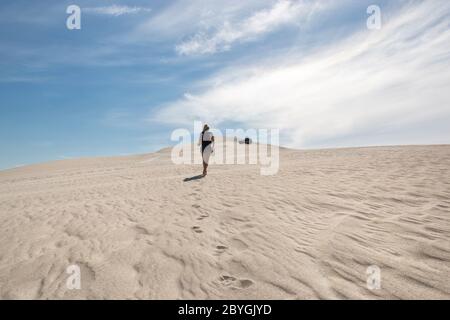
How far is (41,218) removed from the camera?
20.8 feet

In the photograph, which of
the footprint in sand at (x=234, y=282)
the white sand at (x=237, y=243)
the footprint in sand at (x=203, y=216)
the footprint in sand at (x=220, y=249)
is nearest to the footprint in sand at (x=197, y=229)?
the white sand at (x=237, y=243)

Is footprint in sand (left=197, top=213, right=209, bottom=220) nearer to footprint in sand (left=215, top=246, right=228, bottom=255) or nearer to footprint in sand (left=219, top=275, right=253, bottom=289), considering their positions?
footprint in sand (left=215, top=246, right=228, bottom=255)

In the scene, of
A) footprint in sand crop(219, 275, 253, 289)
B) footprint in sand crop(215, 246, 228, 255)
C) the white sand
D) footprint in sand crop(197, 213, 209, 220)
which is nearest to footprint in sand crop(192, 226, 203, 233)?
the white sand

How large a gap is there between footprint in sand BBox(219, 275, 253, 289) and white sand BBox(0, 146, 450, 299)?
0.04ft

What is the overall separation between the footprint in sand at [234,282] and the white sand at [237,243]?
0.04 ft

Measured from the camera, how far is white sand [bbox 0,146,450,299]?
3209 mm

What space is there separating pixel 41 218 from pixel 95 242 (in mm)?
2806

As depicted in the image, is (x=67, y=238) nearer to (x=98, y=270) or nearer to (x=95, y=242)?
(x=95, y=242)

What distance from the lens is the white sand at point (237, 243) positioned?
3209mm

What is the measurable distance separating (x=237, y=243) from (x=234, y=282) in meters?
1.16

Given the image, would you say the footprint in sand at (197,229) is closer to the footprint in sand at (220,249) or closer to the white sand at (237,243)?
the white sand at (237,243)

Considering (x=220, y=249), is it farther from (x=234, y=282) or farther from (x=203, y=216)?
(x=203, y=216)
